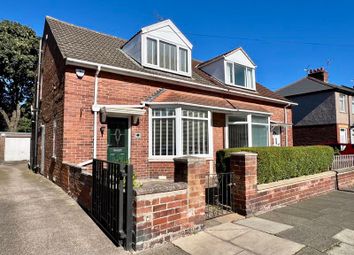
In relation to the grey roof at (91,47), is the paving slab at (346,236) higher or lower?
lower

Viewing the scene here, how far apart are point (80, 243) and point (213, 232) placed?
2160 millimetres

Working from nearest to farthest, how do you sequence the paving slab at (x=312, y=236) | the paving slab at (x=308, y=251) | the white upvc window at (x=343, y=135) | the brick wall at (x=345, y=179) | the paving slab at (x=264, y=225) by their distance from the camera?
the paving slab at (x=308, y=251)
the paving slab at (x=312, y=236)
the paving slab at (x=264, y=225)
the brick wall at (x=345, y=179)
the white upvc window at (x=343, y=135)

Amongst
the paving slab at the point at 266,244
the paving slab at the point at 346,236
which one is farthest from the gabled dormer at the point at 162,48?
the paving slab at the point at 346,236

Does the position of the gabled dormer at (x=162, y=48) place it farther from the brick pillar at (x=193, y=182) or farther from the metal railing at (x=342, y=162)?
the brick pillar at (x=193, y=182)

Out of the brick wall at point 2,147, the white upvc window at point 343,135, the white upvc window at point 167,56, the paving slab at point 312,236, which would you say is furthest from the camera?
the brick wall at point 2,147

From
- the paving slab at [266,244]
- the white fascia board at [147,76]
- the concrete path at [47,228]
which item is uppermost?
the white fascia board at [147,76]

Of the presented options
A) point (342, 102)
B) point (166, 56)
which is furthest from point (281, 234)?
point (342, 102)

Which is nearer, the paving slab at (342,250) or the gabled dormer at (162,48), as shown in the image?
the paving slab at (342,250)

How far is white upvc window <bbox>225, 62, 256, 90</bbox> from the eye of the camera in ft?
44.2

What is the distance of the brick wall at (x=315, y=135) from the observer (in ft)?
70.6

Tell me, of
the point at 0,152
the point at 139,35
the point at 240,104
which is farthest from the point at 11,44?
the point at 240,104

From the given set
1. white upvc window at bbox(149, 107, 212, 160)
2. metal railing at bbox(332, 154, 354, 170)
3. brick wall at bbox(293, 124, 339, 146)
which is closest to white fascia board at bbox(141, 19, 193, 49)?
white upvc window at bbox(149, 107, 212, 160)

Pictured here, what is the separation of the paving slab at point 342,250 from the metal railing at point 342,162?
537 cm

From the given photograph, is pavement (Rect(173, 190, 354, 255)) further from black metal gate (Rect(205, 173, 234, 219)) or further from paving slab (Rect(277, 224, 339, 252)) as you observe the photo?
black metal gate (Rect(205, 173, 234, 219))
